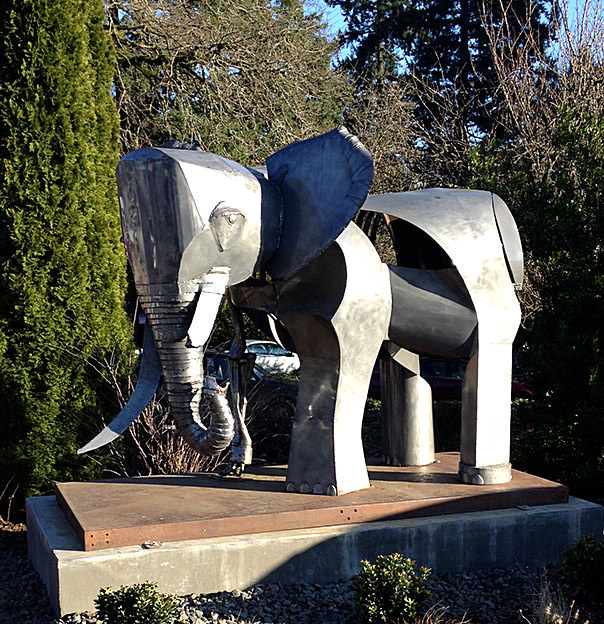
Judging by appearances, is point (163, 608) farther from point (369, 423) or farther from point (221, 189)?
point (369, 423)

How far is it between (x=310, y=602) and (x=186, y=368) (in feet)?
4.71

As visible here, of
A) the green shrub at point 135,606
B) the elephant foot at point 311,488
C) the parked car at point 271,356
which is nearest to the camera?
the green shrub at point 135,606

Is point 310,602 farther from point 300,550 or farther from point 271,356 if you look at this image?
point 271,356

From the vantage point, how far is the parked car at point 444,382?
12.0 m

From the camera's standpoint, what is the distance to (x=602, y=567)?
408 centimetres

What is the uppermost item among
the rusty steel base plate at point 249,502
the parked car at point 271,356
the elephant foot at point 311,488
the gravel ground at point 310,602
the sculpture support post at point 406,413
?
the parked car at point 271,356

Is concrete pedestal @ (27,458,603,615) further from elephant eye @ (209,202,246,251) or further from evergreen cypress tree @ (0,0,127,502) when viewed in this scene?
elephant eye @ (209,202,246,251)

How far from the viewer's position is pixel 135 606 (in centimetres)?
337

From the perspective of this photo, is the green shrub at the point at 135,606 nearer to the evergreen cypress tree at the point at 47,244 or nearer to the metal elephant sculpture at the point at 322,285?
the metal elephant sculpture at the point at 322,285

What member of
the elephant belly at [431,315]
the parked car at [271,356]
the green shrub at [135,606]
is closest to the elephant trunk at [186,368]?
the green shrub at [135,606]

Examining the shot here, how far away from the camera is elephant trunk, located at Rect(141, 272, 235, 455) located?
3568 millimetres

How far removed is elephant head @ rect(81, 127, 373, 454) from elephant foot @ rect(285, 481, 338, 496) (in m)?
0.97

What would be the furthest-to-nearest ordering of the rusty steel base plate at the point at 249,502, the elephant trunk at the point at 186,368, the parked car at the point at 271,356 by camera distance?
the parked car at the point at 271,356, the rusty steel base plate at the point at 249,502, the elephant trunk at the point at 186,368

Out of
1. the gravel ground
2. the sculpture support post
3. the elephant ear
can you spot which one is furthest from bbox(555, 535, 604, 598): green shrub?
the elephant ear
